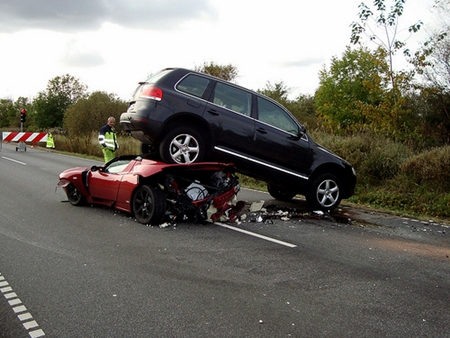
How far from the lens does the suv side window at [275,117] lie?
829cm

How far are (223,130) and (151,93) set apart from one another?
1355mm

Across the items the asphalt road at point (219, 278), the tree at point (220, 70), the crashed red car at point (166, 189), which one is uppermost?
the tree at point (220, 70)

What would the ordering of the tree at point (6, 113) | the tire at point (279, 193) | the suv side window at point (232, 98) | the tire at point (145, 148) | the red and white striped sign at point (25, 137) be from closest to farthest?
the suv side window at point (232, 98)
the tire at point (145, 148)
the tire at point (279, 193)
the red and white striped sign at point (25, 137)
the tree at point (6, 113)

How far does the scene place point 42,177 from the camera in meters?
14.0

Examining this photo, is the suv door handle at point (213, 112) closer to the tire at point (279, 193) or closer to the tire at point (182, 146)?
the tire at point (182, 146)

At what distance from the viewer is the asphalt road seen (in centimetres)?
382

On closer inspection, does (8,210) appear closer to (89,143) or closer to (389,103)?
(389,103)

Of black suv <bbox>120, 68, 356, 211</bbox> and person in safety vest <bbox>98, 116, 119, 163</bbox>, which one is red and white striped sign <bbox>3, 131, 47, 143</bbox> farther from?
black suv <bbox>120, 68, 356, 211</bbox>

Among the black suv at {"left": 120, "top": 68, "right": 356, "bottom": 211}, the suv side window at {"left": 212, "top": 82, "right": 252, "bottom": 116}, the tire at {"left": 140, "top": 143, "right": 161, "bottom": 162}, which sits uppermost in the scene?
the suv side window at {"left": 212, "top": 82, "right": 252, "bottom": 116}

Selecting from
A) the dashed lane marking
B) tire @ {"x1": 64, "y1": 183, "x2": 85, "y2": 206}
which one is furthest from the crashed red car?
the dashed lane marking

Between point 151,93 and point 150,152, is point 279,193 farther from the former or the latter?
point 151,93

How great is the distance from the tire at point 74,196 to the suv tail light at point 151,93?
251 cm

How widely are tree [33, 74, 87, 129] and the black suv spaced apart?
65.8 meters

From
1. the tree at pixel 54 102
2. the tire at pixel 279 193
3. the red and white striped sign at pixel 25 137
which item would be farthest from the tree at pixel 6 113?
the tire at pixel 279 193
